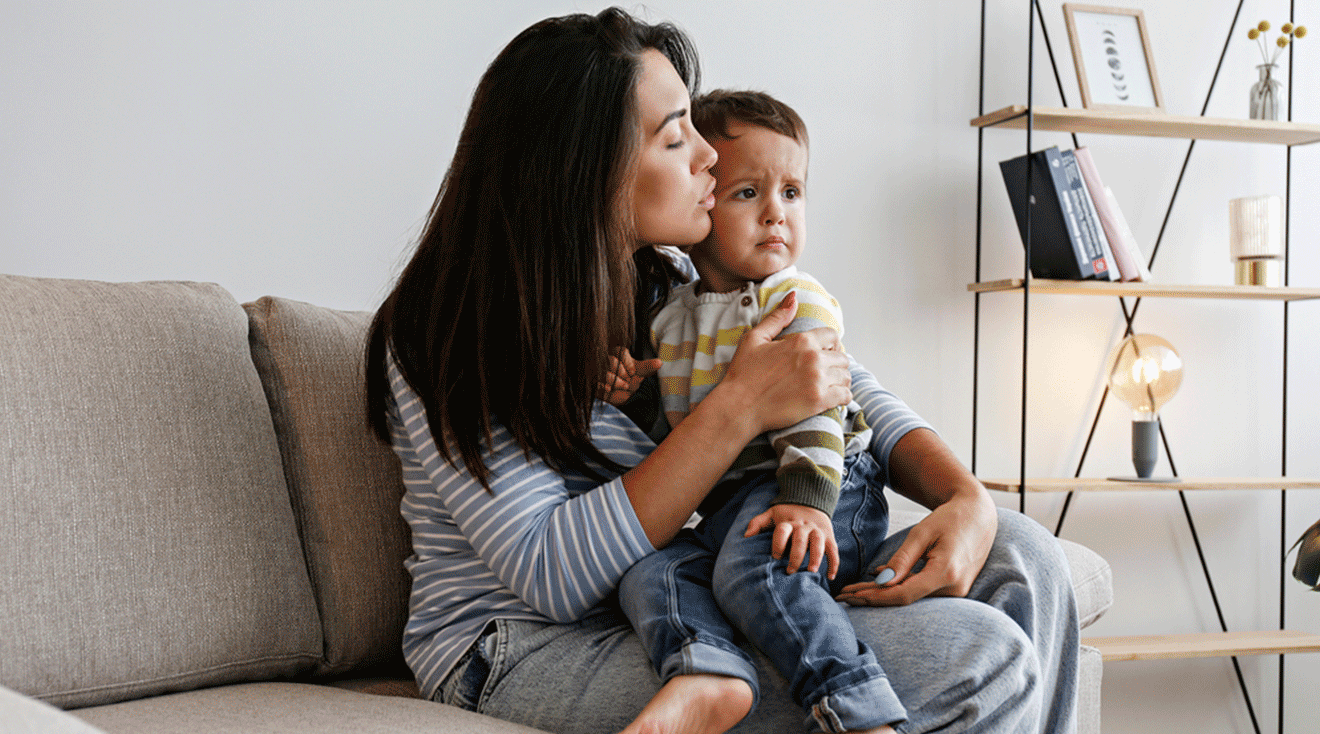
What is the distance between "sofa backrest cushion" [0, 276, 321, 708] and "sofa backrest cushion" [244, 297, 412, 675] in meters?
0.03

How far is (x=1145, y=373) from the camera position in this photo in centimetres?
229

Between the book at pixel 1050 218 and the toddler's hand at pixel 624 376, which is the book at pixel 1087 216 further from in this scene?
the toddler's hand at pixel 624 376

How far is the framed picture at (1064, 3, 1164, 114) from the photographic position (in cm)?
230

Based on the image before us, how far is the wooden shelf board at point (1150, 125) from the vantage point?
2.21 meters

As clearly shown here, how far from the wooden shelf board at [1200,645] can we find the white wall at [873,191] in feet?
0.62

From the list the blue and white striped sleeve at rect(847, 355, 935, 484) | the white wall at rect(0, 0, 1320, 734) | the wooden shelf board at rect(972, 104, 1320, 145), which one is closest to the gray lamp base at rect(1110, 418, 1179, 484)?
the white wall at rect(0, 0, 1320, 734)

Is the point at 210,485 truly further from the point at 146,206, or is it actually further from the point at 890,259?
the point at 890,259

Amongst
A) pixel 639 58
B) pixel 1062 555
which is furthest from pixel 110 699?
pixel 1062 555

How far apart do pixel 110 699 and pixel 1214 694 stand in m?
2.57

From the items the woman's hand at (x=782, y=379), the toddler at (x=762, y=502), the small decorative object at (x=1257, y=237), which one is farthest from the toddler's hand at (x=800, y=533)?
the small decorative object at (x=1257, y=237)

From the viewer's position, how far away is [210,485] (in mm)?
1218

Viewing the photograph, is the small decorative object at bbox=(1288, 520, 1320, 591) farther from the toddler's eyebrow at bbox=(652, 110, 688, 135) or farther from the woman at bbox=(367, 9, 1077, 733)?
the toddler's eyebrow at bbox=(652, 110, 688, 135)

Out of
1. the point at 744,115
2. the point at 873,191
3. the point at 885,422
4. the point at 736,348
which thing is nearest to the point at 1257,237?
the point at 873,191

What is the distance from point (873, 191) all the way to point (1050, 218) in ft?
1.32
